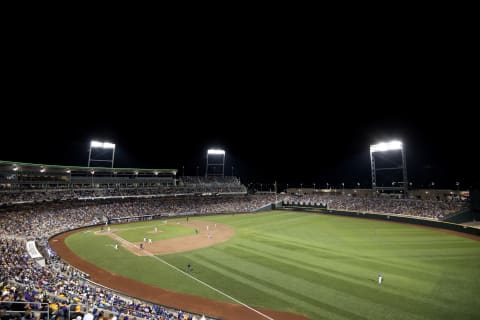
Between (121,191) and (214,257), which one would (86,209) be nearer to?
(121,191)

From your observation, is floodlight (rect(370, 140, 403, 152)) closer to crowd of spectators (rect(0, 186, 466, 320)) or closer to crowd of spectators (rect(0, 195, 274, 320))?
crowd of spectators (rect(0, 186, 466, 320))

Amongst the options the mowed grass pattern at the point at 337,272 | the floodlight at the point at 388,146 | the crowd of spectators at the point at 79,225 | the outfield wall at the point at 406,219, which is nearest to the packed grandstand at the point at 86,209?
the crowd of spectators at the point at 79,225

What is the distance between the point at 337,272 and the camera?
21562 mm

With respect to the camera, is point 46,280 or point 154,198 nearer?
point 46,280

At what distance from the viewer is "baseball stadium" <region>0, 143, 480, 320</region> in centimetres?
1519

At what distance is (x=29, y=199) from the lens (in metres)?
41.6

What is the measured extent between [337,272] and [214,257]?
12.0m

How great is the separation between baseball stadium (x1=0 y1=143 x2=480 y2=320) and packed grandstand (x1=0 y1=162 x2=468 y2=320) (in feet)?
0.51

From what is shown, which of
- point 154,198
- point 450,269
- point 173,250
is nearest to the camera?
point 450,269

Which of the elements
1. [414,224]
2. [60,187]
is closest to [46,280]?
[60,187]

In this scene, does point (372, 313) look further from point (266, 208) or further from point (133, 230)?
point (266, 208)

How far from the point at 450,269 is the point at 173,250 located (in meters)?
26.7

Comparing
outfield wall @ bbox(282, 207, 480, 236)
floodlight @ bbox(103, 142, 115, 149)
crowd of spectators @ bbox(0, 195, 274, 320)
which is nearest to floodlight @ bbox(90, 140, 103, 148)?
floodlight @ bbox(103, 142, 115, 149)

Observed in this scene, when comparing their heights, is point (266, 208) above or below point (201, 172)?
below
